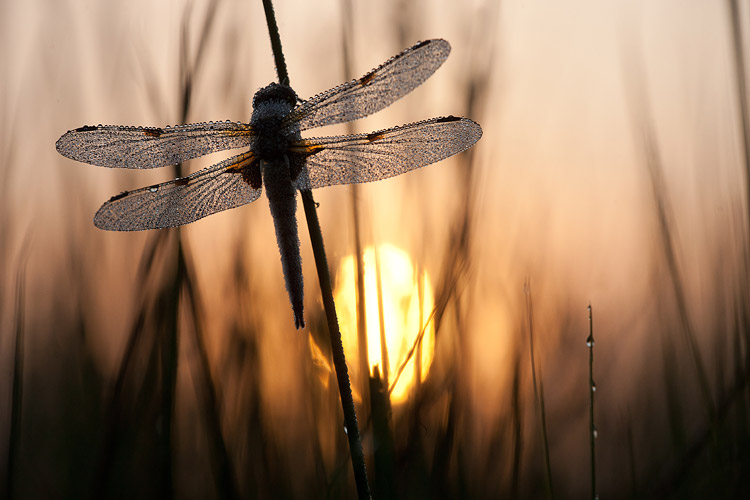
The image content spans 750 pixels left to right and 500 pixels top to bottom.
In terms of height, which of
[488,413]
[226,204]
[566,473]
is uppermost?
[226,204]

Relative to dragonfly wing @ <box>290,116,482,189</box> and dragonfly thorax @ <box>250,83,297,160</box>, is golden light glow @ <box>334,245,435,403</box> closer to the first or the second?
dragonfly wing @ <box>290,116,482,189</box>

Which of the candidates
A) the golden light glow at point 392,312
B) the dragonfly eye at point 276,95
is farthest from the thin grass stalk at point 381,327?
the dragonfly eye at point 276,95

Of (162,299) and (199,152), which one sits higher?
(199,152)

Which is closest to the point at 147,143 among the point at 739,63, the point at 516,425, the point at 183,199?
the point at 183,199

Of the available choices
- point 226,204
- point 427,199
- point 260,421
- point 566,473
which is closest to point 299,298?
point 226,204

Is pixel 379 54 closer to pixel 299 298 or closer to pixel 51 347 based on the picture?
pixel 299 298

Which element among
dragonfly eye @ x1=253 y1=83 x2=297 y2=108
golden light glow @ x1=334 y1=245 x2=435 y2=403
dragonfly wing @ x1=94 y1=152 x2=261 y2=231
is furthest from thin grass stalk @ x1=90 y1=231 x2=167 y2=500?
dragonfly eye @ x1=253 y1=83 x2=297 y2=108

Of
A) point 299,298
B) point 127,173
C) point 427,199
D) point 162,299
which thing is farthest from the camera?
point 127,173

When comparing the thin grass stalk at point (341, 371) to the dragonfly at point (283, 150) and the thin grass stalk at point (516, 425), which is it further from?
the thin grass stalk at point (516, 425)
